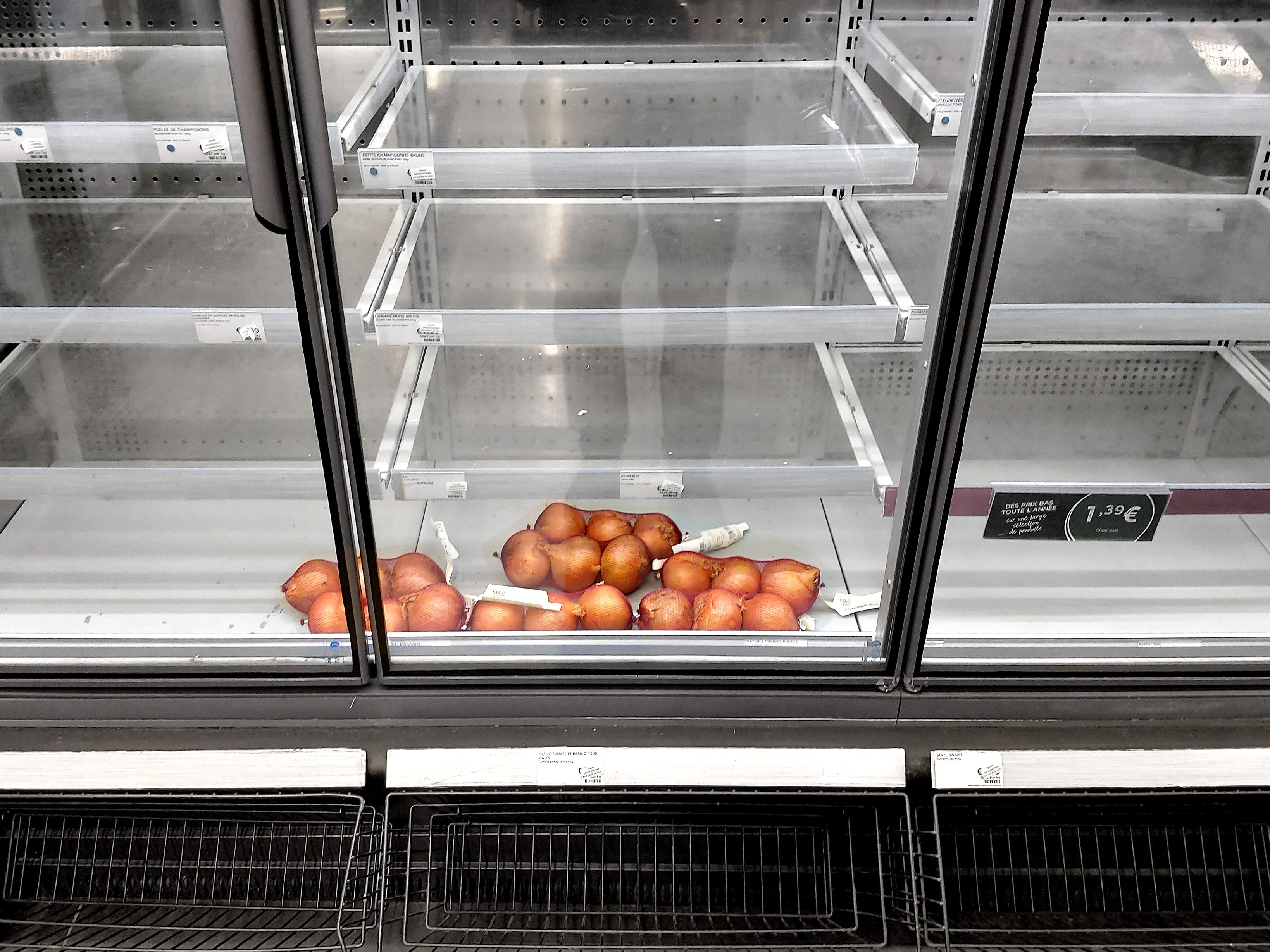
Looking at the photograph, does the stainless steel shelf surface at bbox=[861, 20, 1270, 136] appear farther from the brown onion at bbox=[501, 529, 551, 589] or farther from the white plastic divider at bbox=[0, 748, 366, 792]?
the white plastic divider at bbox=[0, 748, 366, 792]

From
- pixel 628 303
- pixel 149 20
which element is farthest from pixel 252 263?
pixel 628 303

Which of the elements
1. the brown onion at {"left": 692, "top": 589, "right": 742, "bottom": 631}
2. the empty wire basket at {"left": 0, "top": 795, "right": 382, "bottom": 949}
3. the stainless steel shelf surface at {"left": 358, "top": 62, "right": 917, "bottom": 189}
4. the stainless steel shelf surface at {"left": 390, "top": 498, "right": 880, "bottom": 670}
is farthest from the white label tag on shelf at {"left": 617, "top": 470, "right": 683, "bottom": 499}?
the empty wire basket at {"left": 0, "top": 795, "right": 382, "bottom": 949}

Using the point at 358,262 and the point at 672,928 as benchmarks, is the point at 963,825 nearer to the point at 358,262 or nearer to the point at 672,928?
the point at 672,928

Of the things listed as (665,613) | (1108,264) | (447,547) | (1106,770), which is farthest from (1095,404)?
(447,547)

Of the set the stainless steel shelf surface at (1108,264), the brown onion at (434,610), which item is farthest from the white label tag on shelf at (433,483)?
the stainless steel shelf surface at (1108,264)

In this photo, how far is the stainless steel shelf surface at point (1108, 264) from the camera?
1.48 m

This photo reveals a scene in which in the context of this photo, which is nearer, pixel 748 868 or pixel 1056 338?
pixel 1056 338

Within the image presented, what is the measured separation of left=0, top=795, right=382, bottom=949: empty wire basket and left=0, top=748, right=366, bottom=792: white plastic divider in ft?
0.18

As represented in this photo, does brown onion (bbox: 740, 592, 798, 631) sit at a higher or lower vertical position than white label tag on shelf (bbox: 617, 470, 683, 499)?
lower

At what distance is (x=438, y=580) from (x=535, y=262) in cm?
60

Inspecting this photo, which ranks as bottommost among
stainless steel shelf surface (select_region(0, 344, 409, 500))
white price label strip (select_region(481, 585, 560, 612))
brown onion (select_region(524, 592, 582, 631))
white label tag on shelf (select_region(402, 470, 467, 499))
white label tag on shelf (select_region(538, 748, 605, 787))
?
white label tag on shelf (select_region(538, 748, 605, 787))

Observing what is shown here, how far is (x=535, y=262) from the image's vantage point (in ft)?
6.01

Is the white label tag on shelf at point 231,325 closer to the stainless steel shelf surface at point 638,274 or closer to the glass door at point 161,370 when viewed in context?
the glass door at point 161,370

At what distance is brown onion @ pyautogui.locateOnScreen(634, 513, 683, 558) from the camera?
1944mm
